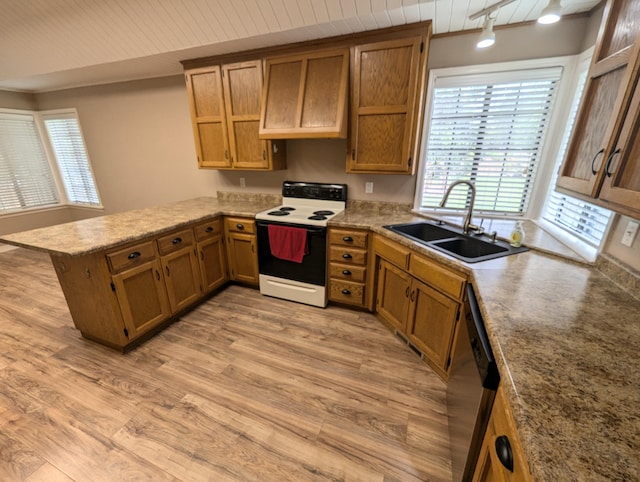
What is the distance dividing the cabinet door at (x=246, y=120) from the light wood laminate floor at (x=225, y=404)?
5.35 ft

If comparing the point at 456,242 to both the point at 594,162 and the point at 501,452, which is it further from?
the point at 501,452

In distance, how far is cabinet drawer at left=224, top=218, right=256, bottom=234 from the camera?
2795mm

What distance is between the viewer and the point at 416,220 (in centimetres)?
247

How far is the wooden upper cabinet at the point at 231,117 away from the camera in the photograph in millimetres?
2637

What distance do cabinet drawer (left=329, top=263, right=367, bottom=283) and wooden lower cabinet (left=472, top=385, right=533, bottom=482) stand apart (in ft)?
5.22

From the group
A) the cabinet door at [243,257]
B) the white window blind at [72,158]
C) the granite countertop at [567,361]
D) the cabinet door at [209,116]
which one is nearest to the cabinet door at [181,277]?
the cabinet door at [243,257]

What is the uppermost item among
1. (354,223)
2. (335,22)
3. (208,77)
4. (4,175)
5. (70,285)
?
(335,22)

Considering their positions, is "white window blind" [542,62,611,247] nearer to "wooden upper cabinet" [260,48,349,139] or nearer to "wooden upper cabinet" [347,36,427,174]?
"wooden upper cabinet" [347,36,427,174]

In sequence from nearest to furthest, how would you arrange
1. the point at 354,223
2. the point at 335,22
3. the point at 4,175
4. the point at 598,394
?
1. the point at 598,394
2. the point at 335,22
3. the point at 354,223
4. the point at 4,175

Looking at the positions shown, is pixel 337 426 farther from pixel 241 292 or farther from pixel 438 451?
pixel 241 292

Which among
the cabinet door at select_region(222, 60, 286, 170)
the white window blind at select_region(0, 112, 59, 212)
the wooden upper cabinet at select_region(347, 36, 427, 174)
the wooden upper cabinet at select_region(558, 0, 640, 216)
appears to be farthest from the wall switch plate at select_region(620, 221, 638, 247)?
the white window blind at select_region(0, 112, 59, 212)

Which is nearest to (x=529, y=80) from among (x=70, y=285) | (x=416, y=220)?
(x=416, y=220)

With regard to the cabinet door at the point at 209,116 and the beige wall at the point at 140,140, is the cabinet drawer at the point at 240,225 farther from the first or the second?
the beige wall at the point at 140,140

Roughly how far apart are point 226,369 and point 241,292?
1.14 meters
